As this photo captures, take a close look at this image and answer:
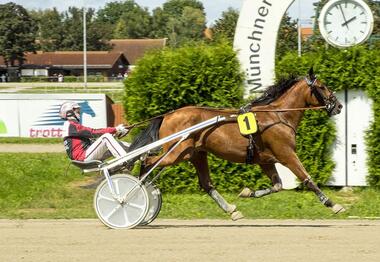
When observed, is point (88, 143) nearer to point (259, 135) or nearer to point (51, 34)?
point (259, 135)

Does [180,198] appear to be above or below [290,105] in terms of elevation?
below

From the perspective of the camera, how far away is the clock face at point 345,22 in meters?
13.8

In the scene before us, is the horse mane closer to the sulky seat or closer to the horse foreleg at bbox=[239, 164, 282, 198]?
the horse foreleg at bbox=[239, 164, 282, 198]

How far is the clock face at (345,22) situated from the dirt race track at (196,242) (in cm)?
485

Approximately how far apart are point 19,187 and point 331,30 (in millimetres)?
6739

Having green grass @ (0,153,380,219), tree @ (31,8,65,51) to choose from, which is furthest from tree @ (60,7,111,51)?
green grass @ (0,153,380,219)

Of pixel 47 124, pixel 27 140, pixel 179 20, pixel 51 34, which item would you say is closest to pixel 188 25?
pixel 179 20

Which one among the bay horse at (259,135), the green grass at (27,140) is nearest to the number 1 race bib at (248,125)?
the bay horse at (259,135)

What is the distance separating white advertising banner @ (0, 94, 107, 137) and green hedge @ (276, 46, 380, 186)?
15.4 m

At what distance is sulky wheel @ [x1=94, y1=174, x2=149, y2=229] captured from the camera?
9211 millimetres

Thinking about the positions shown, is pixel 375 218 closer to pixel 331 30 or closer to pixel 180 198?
pixel 180 198

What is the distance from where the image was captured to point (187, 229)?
30.1ft

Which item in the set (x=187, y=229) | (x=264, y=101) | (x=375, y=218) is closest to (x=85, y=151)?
(x=187, y=229)

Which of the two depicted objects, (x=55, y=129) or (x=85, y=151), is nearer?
(x=85, y=151)
